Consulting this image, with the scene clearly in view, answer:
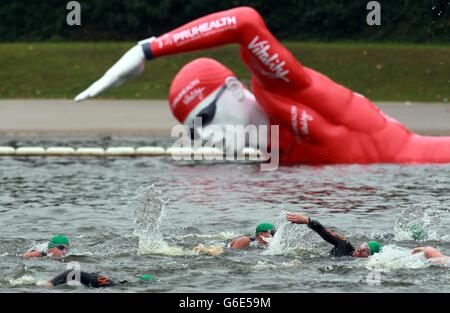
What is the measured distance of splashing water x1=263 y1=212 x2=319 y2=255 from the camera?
16.5 m

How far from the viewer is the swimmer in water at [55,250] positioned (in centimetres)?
1611

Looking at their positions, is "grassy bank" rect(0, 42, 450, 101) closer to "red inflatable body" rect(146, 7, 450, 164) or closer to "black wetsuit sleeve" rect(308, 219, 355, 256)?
"red inflatable body" rect(146, 7, 450, 164)

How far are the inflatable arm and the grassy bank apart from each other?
1448 centimetres

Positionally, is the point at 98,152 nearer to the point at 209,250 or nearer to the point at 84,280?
the point at 209,250

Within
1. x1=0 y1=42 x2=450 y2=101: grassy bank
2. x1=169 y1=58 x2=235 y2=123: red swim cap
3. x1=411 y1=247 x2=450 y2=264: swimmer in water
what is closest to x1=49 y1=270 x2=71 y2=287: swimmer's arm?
x1=411 y1=247 x2=450 y2=264: swimmer in water

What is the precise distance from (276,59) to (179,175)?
4451 mm

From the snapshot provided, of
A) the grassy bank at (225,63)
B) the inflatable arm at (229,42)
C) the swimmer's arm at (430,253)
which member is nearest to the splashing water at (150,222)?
the inflatable arm at (229,42)

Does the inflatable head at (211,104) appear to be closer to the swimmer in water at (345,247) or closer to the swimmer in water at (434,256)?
the swimmer in water at (345,247)

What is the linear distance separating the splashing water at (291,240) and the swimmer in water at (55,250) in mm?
2423

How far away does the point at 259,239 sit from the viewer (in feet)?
55.4

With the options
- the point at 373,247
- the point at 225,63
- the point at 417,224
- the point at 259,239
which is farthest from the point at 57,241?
the point at 225,63

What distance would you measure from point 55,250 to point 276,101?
477cm

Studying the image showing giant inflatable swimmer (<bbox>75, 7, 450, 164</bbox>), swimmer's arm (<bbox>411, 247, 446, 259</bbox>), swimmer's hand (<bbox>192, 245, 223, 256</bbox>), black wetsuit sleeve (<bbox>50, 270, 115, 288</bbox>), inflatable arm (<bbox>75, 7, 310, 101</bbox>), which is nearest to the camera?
black wetsuit sleeve (<bbox>50, 270, 115, 288</bbox>)

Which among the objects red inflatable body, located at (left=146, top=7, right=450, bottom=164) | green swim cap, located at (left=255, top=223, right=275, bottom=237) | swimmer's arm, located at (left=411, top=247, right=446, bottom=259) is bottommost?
swimmer's arm, located at (left=411, top=247, right=446, bottom=259)
